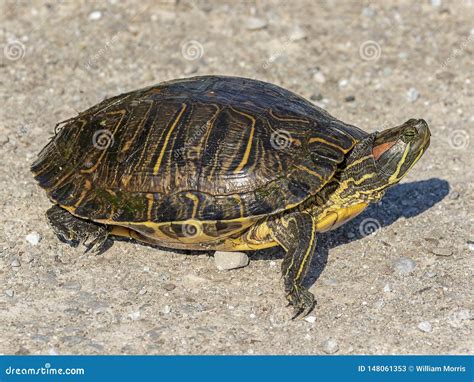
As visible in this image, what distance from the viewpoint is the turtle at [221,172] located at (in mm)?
7121

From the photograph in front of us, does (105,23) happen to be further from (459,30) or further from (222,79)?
(459,30)

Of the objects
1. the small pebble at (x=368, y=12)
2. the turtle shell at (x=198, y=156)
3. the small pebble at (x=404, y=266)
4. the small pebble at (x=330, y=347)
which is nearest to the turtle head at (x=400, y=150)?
the turtle shell at (x=198, y=156)

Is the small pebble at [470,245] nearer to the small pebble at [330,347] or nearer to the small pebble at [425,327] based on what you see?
the small pebble at [425,327]

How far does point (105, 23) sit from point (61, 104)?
241 cm

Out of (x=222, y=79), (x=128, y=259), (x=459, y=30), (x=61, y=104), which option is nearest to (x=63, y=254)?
(x=128, y=259)

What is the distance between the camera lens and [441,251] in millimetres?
7914

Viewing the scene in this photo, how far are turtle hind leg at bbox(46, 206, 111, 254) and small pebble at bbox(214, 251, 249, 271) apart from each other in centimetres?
122

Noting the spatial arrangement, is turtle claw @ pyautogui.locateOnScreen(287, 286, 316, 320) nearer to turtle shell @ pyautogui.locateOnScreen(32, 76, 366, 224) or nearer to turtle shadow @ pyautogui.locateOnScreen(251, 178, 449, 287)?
turtle shadow @ pyautogui.locateOnScreen(251, 178, 449, 287)

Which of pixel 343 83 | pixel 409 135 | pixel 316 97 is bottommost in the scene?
pixel 316 97

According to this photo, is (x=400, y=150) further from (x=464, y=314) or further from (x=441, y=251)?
(x=464, y=314)

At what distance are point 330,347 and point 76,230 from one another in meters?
2.97

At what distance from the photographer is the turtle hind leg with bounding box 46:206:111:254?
305 inches

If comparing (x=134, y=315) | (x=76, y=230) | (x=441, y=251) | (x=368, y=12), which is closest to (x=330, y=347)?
(x=134, y=315)

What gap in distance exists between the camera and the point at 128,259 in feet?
25.7
